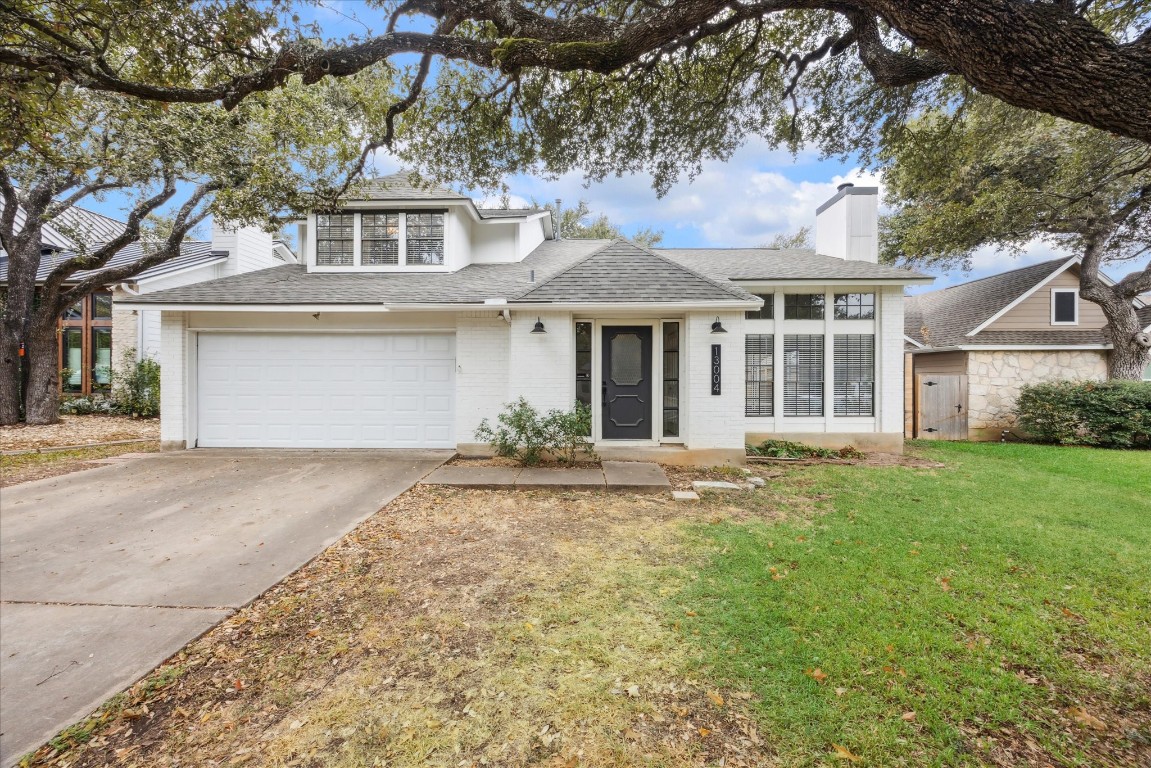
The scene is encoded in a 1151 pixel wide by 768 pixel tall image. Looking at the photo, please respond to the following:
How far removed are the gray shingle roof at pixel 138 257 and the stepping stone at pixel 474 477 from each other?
37.1ft

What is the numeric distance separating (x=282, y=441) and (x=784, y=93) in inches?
409

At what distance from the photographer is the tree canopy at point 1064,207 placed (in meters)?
10.2

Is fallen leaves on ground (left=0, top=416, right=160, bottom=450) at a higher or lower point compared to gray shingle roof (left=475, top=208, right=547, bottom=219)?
lower

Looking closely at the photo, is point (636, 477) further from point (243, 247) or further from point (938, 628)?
point (243, 247)

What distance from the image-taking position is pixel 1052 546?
4.48m

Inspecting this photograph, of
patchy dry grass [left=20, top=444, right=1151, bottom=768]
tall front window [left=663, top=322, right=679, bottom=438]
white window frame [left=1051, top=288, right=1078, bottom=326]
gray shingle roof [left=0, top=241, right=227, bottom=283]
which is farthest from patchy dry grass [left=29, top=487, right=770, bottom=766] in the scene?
white window frame [left=1051, top=288, right=1078, bottom=326]

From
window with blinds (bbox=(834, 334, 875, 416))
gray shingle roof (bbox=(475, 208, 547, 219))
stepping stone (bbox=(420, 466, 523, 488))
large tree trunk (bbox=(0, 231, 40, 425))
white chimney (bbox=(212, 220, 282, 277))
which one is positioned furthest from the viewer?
white chimney (bbox=(212, 220, 282, 277))

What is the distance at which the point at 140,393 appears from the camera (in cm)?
1284

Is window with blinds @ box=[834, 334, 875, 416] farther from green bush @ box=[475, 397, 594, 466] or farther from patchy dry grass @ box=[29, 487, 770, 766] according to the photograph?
patchy dry grass @ box=[29, 487, 770, 766]

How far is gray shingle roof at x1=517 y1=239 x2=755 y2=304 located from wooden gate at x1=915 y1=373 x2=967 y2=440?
304 inches

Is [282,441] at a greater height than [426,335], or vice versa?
[426,335]

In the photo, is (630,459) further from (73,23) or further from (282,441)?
(73,23)

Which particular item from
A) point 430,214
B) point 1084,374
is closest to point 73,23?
point 430,214

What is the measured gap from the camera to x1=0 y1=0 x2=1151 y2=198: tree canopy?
2.70 meters
